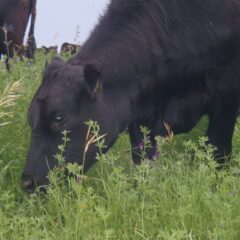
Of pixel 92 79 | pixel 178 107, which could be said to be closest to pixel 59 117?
pixel 92 79

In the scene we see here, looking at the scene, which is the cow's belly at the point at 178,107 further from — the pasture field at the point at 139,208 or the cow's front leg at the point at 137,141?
the pasture field at the point at 139,208

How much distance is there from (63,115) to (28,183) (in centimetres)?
49

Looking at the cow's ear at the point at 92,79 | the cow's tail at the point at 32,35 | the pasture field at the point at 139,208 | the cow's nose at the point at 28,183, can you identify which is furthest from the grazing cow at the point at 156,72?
the cow's tail at the point at 32,35

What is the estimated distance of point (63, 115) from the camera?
4.59m

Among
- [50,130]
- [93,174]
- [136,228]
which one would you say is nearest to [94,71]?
[50,130]

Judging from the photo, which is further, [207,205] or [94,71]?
[94,71]

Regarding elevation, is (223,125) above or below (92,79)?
below

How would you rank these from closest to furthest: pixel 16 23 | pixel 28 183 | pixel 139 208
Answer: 1. pixel 139 208
2. pixel 28 183
3. pixel 16 23

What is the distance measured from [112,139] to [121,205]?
103 centimetres

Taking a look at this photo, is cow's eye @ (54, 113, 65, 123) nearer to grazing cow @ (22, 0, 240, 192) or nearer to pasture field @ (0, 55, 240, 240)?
grazing cow @ (22, 0, 240, 192)

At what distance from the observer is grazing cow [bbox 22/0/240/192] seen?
4.77 m

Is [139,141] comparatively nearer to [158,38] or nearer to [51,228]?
[158,38]

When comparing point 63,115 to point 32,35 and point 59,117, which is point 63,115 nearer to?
point 59,117

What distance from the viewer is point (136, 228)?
3729 millimetres
